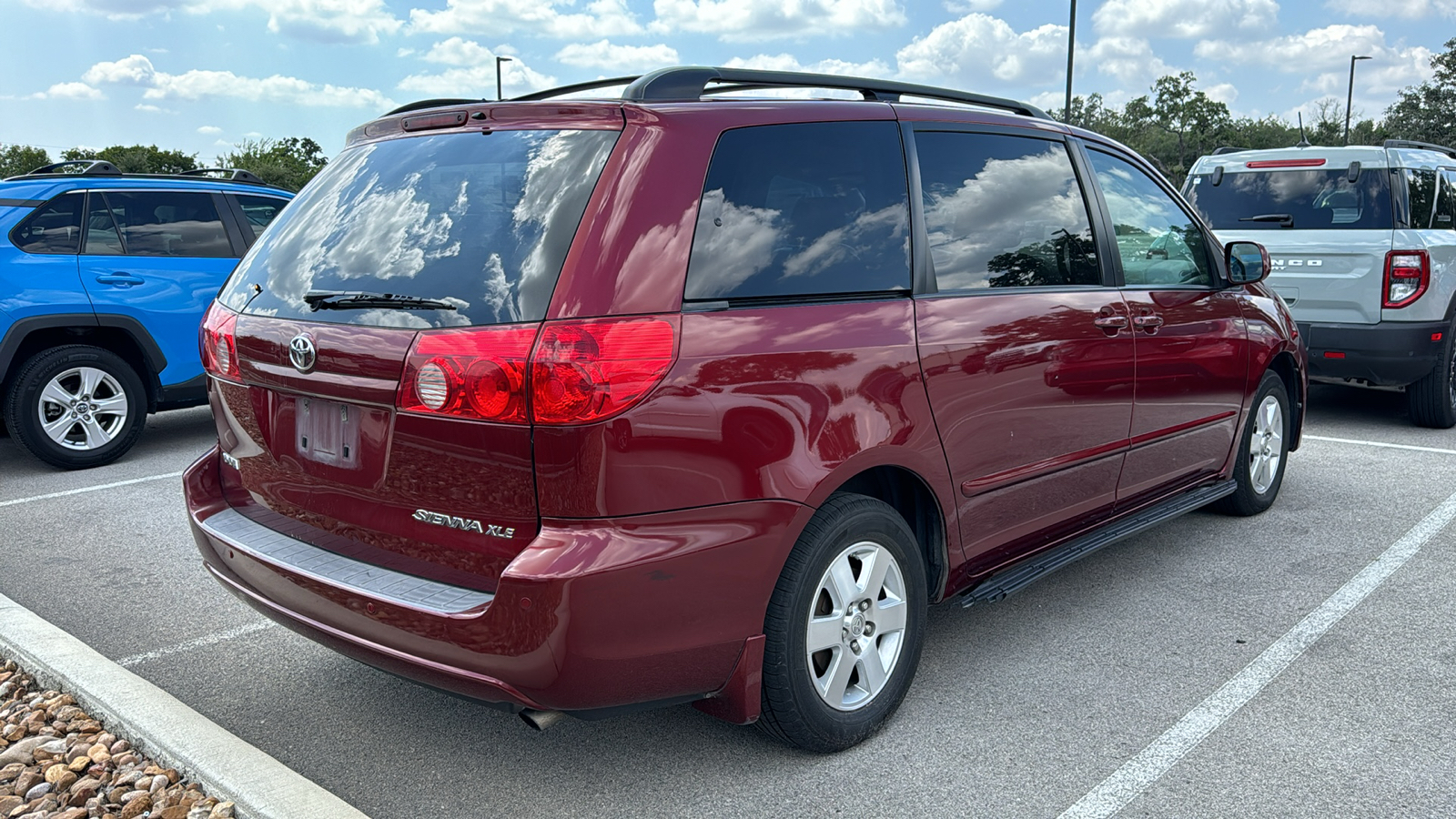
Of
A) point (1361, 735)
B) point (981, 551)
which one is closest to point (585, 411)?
point (981, 551)

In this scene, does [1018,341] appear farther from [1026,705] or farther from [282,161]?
[282,161]

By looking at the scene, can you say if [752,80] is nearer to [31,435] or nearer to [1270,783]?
[1270,783]

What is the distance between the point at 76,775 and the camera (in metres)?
3.01

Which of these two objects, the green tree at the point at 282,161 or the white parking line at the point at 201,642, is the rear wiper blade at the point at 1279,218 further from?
the green tree at the point at 282,161

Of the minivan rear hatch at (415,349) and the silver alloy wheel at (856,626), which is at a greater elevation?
the minivan rear hatch at (415,349)

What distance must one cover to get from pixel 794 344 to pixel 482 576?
3.11ft

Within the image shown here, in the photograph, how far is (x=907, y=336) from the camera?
3.18 m

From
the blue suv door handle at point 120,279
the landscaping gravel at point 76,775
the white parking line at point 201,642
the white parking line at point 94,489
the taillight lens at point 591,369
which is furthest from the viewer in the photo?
the blue suv door handle at point 120,279

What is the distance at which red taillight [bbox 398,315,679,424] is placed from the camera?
8.19 ft

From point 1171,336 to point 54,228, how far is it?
6.49 m

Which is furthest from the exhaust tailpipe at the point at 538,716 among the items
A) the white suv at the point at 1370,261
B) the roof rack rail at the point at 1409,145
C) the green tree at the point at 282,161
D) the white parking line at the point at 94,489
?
the green tree at the point at 282,161

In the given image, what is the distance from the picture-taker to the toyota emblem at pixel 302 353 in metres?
2.87

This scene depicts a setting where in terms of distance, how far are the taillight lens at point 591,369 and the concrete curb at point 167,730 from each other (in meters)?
1.09

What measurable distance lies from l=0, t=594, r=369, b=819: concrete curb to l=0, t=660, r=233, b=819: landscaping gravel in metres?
0.04
